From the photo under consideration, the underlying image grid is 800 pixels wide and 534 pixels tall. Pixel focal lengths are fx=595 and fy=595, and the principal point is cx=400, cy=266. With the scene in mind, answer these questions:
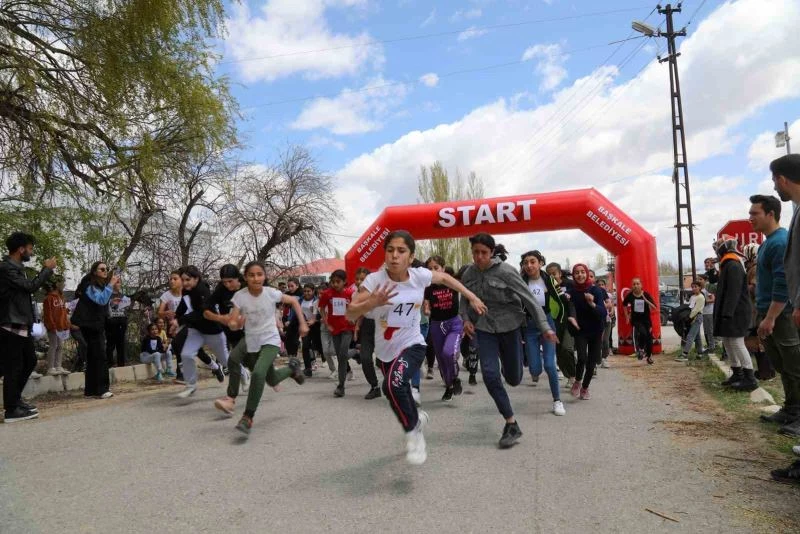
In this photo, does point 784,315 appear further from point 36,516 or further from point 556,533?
point 36,516

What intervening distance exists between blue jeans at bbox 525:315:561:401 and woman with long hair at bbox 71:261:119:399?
587cm

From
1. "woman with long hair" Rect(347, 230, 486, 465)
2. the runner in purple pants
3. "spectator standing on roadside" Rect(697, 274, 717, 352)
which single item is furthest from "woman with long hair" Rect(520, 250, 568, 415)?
"spectator standing on roadside" Rect(697, 274, 717, 352)

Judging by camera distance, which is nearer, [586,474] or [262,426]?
[586,474]

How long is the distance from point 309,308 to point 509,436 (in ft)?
23.0

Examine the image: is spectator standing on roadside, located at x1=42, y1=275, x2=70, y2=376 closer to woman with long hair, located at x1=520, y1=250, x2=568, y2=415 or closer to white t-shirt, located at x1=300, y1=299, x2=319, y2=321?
white t-shirt, located at x1=300, y1=299, x2=319, y2=321

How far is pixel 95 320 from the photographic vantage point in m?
8.26

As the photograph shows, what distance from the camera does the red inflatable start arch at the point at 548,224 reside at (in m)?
13.4

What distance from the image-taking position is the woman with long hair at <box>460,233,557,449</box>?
5520mm

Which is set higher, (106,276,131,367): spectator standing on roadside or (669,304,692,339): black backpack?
(106,276,131,367): spectator standing on roadside

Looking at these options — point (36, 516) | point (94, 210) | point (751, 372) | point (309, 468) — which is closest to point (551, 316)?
point (751, 372)

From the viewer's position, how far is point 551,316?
791 cm

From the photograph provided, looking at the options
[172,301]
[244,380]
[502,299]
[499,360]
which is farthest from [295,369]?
[172,301]

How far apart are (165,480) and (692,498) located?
141 inches

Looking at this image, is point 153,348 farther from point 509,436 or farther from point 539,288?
point 509,436
